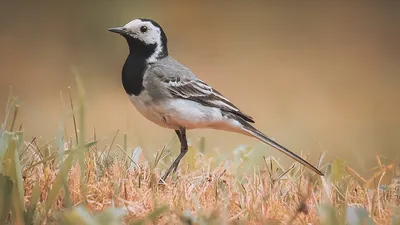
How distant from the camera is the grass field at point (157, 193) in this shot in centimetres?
275

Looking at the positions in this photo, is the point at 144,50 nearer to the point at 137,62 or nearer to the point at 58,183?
the point at 137,62

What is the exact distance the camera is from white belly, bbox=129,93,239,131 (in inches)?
166

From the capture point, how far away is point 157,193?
3.06m

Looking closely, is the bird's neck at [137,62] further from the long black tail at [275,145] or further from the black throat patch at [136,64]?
the long black tail at [275,145]

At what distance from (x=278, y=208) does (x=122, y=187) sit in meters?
0.56

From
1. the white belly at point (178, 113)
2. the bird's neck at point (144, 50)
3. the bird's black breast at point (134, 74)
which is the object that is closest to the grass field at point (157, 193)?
the white belly at point (178, 113)

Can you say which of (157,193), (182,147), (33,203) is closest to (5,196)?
(33,203)

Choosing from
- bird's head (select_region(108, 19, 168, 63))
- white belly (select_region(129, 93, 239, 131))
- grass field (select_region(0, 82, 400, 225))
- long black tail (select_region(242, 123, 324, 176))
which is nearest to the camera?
grass field (select_region(0, 82, 400, 225))

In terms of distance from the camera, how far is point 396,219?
2816 millimetres

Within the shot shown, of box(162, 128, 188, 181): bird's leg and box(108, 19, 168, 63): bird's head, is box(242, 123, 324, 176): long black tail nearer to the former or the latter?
box(162, 128, 188, 181): bird's leg

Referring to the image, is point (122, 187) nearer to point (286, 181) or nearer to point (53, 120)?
point (286, 181)

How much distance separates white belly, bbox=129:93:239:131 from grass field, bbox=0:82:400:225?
0.49 metres

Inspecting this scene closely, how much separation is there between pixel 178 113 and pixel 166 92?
0.13m

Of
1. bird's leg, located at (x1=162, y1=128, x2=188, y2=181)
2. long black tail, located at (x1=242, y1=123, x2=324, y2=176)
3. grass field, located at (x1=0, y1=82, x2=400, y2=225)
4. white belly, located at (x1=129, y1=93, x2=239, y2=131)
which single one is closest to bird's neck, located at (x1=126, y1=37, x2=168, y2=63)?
white belly, located at (x1=129, y1=93, x2=239, y2=131)
